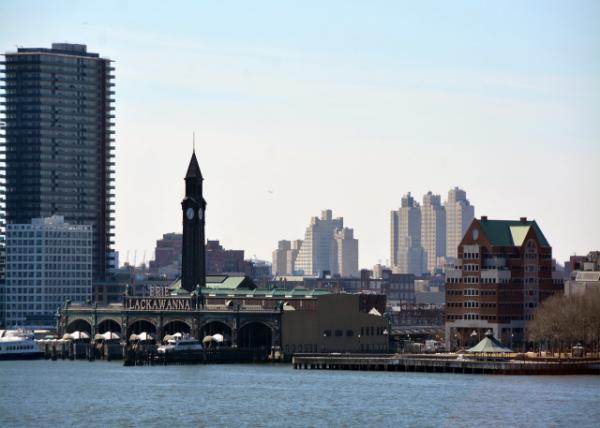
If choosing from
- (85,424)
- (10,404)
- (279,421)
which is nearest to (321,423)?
(279,421)

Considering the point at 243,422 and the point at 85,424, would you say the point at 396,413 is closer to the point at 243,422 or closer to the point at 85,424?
the point at 243,422

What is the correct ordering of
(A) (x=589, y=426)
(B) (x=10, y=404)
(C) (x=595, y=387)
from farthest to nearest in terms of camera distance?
(C) (x=595, y=387) < (B) (x=10, y=404) < (A) (x=589, y=426)

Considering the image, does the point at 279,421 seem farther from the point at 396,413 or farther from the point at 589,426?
the point at 589,426

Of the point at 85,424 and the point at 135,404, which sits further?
the point at 135,404

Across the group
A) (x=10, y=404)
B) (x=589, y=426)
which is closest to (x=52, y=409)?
(x=10, y=404)

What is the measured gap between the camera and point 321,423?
522 ft

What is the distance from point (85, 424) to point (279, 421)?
53.1 feet

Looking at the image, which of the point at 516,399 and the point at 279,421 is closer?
the point at 279,421

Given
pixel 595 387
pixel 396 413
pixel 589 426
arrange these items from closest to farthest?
pixel 589 426 < pixel 396 413 < pixel 595 387

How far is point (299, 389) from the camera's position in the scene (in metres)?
198

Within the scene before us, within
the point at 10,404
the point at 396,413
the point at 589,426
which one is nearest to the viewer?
the point at 589,426

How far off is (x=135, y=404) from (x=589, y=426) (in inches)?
1737

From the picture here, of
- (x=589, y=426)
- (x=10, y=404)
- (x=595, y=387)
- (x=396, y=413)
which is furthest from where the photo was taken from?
(x=595, y=387)

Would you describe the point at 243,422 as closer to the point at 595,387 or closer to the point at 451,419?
the point at 451,419
